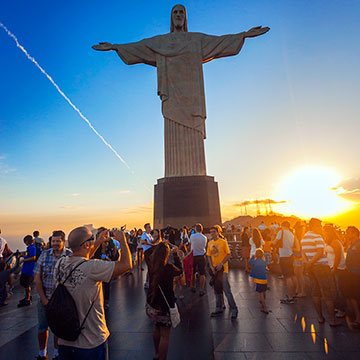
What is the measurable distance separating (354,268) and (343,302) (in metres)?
1.02

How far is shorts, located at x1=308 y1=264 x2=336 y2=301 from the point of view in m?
4.23

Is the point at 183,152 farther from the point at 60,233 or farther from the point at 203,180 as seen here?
the point at 60,233

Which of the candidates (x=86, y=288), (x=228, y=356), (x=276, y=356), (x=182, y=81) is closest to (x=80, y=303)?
(x=86, y=288)

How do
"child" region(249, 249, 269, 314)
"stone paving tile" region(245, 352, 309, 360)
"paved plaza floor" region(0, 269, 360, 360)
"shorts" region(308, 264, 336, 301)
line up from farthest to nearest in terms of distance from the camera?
"child" region(249, 249, 269, 314) → "shorts" region(308, 264, 336, 301) → "paved plaza floor" region(0, 269, 360, 360) → "stone paving tile" region(245, 352, 309, 360)

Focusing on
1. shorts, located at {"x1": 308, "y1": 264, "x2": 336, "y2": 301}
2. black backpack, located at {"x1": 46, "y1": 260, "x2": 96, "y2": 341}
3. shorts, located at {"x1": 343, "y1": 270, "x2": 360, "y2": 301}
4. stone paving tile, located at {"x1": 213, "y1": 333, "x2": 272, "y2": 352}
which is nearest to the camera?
black backpack, located at {"x1": 46, "y1": 260, "x2": 96, "y2": 341}

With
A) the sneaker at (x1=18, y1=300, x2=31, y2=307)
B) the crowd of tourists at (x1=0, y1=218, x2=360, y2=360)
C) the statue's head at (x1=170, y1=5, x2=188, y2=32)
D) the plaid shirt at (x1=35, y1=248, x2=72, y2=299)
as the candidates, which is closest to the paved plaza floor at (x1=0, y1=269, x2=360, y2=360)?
the sneaker at (x1=18, y1=300, x2=31, y2=307)

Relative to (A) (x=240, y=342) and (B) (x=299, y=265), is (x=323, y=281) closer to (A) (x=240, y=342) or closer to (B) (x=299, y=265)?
(B) (x=299, y=265)

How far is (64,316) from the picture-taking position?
5.86 feet

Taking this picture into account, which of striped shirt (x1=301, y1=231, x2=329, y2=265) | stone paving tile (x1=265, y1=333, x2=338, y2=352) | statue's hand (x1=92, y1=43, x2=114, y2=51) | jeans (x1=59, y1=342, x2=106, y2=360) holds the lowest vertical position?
stone paving tile (x1=265, y1=333, x2=338, y2=352)

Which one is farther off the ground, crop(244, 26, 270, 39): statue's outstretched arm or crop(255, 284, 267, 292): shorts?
crop(244, 26, 270, 39): statue's outstretched arm

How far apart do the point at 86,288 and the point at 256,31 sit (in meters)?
16.7

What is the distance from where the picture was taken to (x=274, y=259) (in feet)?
28.8

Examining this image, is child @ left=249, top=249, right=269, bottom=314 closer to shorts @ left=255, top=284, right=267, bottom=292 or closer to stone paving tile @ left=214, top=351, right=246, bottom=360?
shorts @ left=255, top=284, right=267, bottom=292

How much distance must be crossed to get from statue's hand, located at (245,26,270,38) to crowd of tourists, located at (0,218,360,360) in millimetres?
12105
